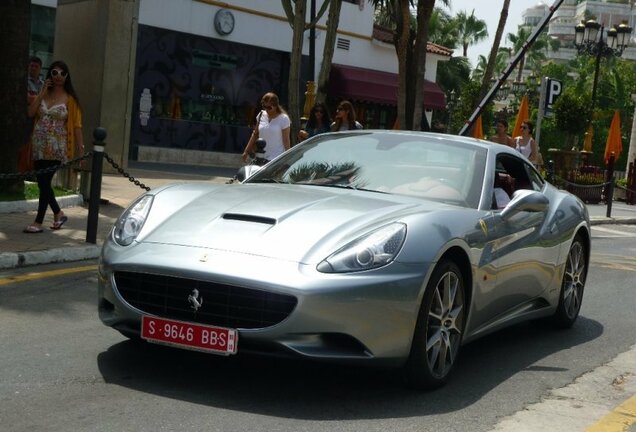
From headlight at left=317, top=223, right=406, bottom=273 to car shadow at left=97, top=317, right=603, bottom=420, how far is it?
1.90 feet

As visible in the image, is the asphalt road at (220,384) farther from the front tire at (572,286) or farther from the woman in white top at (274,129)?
the woman in white top at (274,129)

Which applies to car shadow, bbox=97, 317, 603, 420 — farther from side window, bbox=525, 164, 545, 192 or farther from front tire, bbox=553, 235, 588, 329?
side window, bbox=525, 164, 545, 192

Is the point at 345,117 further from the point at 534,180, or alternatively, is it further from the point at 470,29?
the point at 470,29

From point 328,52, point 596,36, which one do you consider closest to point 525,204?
point 328,52

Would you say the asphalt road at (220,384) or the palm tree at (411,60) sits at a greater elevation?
the palm tree at (411,60)

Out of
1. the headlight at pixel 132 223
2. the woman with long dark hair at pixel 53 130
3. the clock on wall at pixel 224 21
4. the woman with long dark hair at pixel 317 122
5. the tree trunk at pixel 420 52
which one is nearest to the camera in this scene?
the headlight at pixel 132 223

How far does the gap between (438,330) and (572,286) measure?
8.69 feet

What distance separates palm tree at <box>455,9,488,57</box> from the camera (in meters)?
88.2

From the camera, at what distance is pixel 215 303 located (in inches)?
211

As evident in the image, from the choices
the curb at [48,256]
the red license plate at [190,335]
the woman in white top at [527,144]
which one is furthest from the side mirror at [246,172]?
the woman in white top at [527,144]

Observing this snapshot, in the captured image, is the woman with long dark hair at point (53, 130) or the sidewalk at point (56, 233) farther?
the woman with long dark hair at point (53, 130)

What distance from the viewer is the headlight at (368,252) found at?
541cm

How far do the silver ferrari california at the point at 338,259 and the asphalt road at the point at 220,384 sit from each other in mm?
233

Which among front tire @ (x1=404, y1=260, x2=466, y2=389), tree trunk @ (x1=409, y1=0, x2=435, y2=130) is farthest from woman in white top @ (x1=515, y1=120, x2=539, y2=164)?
front tire @ (x1=404, y1=260, x2=466, y2=389)
